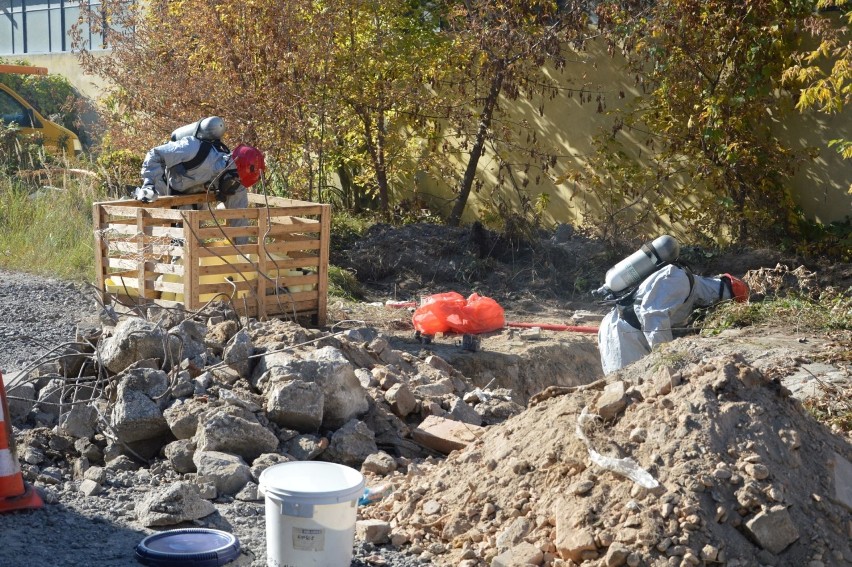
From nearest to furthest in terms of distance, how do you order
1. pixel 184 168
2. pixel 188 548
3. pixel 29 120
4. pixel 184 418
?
pixel 188 548 < pixel 184 418 < pixel 184 168 < pixel 29 120

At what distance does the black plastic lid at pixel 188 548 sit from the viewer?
12.9ft

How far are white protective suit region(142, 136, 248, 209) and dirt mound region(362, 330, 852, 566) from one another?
5236 mm

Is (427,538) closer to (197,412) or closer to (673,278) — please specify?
(197,412)

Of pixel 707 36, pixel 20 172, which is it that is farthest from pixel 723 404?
pixel 20 172

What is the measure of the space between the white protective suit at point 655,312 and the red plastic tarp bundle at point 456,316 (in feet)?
7.07

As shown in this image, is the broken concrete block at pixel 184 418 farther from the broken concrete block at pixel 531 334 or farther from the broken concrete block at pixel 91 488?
the broken concrete block at pixel 531 334

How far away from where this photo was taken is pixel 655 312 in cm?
675

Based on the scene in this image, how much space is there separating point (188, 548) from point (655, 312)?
148 inches

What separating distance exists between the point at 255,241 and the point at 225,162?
0.85m

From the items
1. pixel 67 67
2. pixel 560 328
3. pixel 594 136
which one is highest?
pixel 67 67

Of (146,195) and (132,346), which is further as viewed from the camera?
(146,195)

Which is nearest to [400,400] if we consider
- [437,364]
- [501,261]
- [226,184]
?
[437,364]

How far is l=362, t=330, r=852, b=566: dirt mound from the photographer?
12.5 feet

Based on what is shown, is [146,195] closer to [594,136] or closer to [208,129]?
[208,129]
